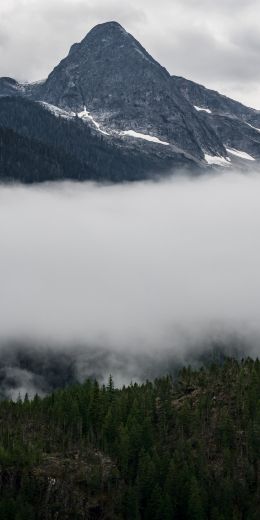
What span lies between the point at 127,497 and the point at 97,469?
582 inches

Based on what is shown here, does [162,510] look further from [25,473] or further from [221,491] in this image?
[25,473]

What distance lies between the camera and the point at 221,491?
188 metres

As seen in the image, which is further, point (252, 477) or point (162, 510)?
point (252, 477)

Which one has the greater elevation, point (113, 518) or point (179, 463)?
point (179, 463)

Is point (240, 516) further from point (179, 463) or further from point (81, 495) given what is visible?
point (81, 495)

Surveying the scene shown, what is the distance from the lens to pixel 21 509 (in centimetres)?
17750

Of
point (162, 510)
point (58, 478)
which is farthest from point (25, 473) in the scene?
point (162, 510)

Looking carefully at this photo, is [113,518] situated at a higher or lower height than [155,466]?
lower

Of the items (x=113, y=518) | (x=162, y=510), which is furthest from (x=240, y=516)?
(x=113, y=518)

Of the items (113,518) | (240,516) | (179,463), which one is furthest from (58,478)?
(240,516)

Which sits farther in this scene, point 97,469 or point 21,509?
point 97,469

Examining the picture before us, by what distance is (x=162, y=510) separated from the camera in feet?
594

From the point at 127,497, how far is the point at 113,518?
649cm

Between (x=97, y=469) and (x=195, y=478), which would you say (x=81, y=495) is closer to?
(x=97, y=469)
